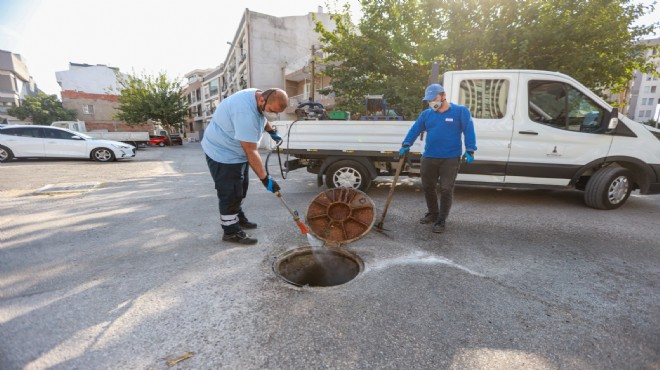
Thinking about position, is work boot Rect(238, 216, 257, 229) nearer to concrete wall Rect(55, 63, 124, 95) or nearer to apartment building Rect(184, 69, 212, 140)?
apartment building Rect(184, 69, 212, 140)

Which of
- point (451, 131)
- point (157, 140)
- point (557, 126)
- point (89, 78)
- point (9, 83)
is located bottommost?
point (157, 140)

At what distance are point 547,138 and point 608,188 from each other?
128 cm

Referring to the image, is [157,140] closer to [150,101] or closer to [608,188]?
[150,101]

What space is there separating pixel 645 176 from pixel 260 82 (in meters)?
27.1

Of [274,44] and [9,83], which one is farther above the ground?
[274,44]

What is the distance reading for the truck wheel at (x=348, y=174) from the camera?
18.2 ft

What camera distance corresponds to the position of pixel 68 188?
21.5 feet

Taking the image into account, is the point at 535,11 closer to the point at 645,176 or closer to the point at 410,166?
the point at 645,176

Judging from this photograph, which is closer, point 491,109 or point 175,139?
point 491,109

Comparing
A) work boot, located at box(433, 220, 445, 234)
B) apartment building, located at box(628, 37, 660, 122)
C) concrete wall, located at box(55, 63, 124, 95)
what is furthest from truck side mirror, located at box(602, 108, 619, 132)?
apartment building, located at box(628, 37, 660, 122)

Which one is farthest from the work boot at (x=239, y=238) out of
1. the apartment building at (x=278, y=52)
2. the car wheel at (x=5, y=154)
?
the apartment building at (x=278, y=52)

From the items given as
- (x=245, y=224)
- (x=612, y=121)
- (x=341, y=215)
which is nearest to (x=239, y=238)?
(x=245, y=224)

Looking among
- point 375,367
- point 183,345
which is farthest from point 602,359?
point 183,345

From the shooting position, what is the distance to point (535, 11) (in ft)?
29.3
